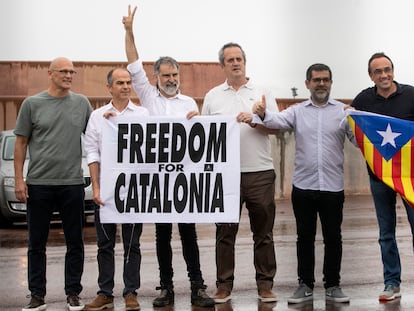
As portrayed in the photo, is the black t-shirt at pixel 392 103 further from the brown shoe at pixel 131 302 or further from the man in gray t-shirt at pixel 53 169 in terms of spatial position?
the man in gray t-shirt at pixel 53 169

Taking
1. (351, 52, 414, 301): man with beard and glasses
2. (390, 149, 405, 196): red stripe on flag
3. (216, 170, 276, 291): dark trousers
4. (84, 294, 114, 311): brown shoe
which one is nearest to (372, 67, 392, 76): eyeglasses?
(351, 52, 414, 301): man with beard and glasses

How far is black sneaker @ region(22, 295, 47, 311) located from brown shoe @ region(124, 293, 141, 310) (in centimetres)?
78

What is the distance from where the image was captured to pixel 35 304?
27.8 feet

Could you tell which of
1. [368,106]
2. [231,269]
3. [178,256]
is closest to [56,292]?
[231,269]

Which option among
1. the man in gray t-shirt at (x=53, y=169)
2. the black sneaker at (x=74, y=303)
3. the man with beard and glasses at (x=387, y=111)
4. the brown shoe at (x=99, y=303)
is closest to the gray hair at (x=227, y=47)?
the man with beard and glasses at (x=387, y=111)

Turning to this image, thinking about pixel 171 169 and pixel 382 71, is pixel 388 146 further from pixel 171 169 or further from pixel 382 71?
pixel 171 169

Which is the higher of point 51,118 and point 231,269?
point 51,118

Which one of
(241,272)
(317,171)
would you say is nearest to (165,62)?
(317,171)

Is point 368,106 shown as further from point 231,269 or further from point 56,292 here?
point 56,292

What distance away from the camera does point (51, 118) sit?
841 cm

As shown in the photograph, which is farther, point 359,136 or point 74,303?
point 359,136

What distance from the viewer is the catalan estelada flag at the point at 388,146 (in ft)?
28.5

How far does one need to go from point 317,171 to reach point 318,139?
0.30 meters

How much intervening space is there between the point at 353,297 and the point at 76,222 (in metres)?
2.72
